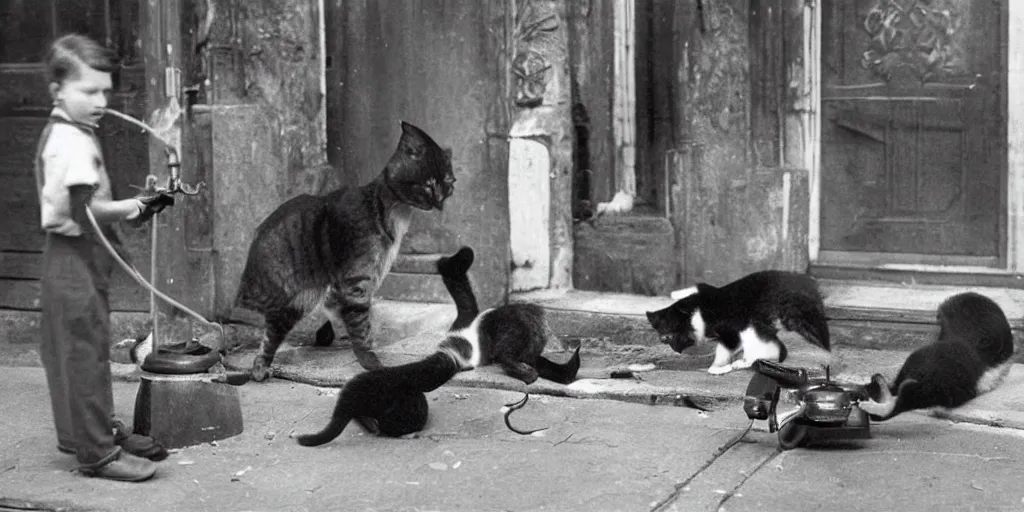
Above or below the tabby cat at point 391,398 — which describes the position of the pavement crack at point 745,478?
below

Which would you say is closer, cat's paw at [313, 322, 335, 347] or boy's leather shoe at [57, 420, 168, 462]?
boy's leather shoe at [57, 420, 168, 462]

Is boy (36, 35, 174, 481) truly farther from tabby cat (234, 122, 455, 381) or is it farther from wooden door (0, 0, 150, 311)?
wooden door (0, 0, 150, 311)

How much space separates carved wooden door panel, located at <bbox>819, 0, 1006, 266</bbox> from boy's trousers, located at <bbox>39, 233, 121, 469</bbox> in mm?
3706

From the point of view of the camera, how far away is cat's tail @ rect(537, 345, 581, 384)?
690cm

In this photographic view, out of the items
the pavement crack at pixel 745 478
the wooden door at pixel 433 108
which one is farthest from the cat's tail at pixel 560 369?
the pavement crack at pixel 745 478

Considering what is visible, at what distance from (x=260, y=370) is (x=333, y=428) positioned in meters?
1.35

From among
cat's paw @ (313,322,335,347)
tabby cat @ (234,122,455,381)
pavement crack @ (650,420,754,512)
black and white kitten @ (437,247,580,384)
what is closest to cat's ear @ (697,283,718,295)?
black and white kitten @ (437,247,580,384)

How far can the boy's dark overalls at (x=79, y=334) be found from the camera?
5516 mm

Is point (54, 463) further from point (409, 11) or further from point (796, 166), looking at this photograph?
point (796, 166)

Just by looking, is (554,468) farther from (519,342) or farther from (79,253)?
(79,253)

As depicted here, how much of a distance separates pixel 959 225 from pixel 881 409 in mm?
1691

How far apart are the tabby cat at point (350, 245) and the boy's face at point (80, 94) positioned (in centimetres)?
193

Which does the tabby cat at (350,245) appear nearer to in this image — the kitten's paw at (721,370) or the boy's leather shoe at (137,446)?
the boy's leather shoe at (137,446)

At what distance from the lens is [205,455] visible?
5.98 m
